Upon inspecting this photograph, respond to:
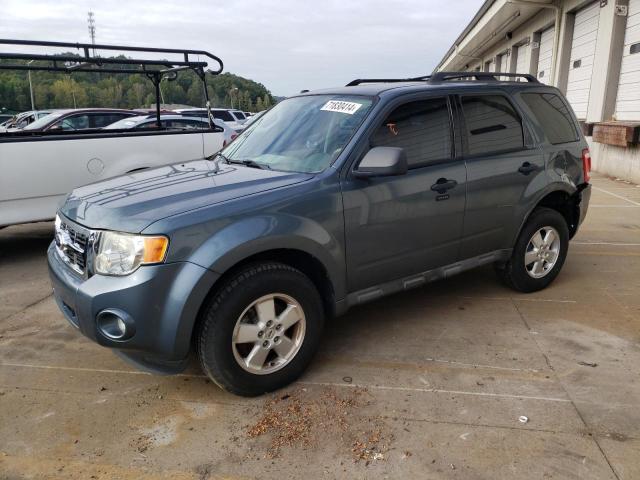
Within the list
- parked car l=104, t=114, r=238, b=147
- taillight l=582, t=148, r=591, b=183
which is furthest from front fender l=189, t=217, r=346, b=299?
parked car l=104, t=114, r=238, b=147

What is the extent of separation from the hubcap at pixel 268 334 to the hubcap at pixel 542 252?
2.36 m

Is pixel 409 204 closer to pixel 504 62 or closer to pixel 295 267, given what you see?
pixel 295 267

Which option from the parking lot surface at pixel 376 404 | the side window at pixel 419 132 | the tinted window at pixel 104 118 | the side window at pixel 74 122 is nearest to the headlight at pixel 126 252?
the parking lot surface at pixel 376 404

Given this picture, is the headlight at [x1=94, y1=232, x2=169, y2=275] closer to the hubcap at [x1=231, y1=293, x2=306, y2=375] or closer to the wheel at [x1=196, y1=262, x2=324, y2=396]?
the wheel at [x1=196, y1=262, x2=324, y2=396]

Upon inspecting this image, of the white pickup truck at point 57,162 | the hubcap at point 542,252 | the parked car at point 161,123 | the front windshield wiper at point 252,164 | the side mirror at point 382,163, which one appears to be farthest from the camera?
the parked car at point 161,123

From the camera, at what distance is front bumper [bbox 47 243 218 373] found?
266cm

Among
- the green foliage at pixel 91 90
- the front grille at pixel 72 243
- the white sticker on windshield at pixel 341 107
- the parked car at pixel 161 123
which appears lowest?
the front grille at pixel 72 243

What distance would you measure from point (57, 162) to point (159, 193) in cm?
344

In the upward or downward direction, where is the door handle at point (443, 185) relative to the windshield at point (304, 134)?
downward

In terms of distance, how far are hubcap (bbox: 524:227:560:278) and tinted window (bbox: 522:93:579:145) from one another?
784 millimetres

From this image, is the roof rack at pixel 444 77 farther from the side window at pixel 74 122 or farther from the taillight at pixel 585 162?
the side window at pixel 74 122

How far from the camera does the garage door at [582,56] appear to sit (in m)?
13.3

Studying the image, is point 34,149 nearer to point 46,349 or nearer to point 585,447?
point 46,349

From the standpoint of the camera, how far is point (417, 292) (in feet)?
15.7
